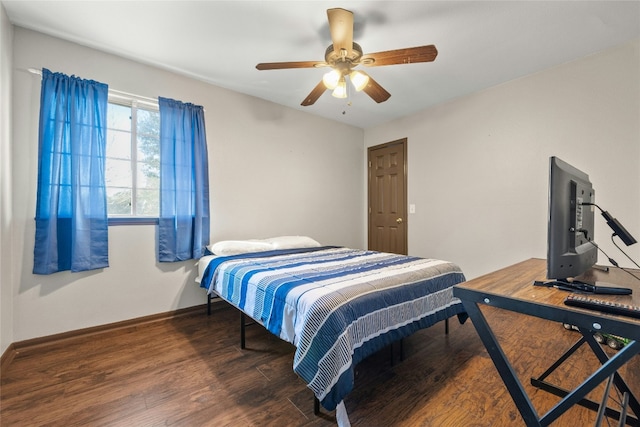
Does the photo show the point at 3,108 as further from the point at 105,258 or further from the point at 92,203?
the point at 105,258

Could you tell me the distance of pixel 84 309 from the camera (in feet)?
7.77

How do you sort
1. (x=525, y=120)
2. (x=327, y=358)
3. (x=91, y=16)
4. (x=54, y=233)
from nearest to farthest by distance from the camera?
1. (x=327, y=358)
2. (x=91, y=16)
3. (x=54, y=233)
4. (x=525, y=120)

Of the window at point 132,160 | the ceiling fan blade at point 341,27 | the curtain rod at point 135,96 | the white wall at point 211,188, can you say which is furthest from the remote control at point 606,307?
the curtain rod at point 135,96

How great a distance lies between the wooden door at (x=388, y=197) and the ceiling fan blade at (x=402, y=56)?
225 centimetres

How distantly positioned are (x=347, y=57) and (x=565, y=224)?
172 cm

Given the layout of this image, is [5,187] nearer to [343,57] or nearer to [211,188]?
[211,188]

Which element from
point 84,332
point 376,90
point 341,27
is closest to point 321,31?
point 341,27

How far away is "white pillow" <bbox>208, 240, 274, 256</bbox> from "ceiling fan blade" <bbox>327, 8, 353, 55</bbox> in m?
1.95

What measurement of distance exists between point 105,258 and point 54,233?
40 cm

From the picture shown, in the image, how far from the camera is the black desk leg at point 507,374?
980 mm

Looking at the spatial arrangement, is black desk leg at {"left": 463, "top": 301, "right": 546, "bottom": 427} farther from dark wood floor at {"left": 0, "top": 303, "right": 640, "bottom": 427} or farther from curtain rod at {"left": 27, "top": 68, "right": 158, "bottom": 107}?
curtain rod at {"left": 27, "top": 68, "right": 158, "bottom": 107}

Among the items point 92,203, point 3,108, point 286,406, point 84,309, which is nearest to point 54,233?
point 92,203

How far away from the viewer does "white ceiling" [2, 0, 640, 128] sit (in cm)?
195

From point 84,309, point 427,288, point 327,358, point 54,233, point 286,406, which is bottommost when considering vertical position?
point 286,406
